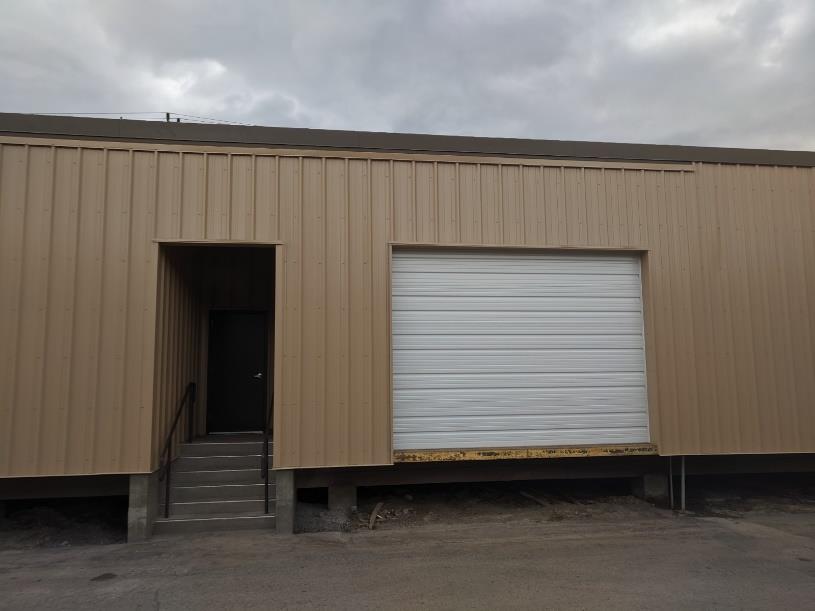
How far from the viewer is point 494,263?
739 cm

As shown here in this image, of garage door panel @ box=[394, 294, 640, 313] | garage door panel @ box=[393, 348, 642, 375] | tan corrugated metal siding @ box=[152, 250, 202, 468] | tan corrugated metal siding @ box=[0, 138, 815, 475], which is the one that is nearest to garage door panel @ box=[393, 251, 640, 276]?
tan corrugated metal siding @ box=[0, 138, 815, 475]

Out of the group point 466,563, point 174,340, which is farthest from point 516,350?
point 174,340

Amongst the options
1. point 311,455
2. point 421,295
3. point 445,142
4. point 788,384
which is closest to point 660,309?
point 788,384

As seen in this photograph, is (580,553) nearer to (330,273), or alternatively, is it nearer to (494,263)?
(494,263)

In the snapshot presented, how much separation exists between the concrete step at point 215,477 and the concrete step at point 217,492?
0.08 meters

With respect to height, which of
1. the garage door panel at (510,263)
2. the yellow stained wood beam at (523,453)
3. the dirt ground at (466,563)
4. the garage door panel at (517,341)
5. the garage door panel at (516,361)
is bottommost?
the dirt ground at (466,563)

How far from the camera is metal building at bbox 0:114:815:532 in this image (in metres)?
6.30

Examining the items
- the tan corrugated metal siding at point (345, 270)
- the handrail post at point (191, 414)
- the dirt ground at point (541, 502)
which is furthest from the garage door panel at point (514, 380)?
the handrail post at point (191, 414)

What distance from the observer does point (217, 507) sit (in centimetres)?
659

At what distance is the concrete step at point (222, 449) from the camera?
24.4 ft

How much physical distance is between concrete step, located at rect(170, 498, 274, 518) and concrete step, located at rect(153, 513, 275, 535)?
0.42 feet

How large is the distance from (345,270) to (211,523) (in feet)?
11.4

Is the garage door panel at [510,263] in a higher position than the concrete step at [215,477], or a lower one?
higher

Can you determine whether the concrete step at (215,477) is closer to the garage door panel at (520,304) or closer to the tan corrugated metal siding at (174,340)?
the tan corrugated metal siding at (174,340)
